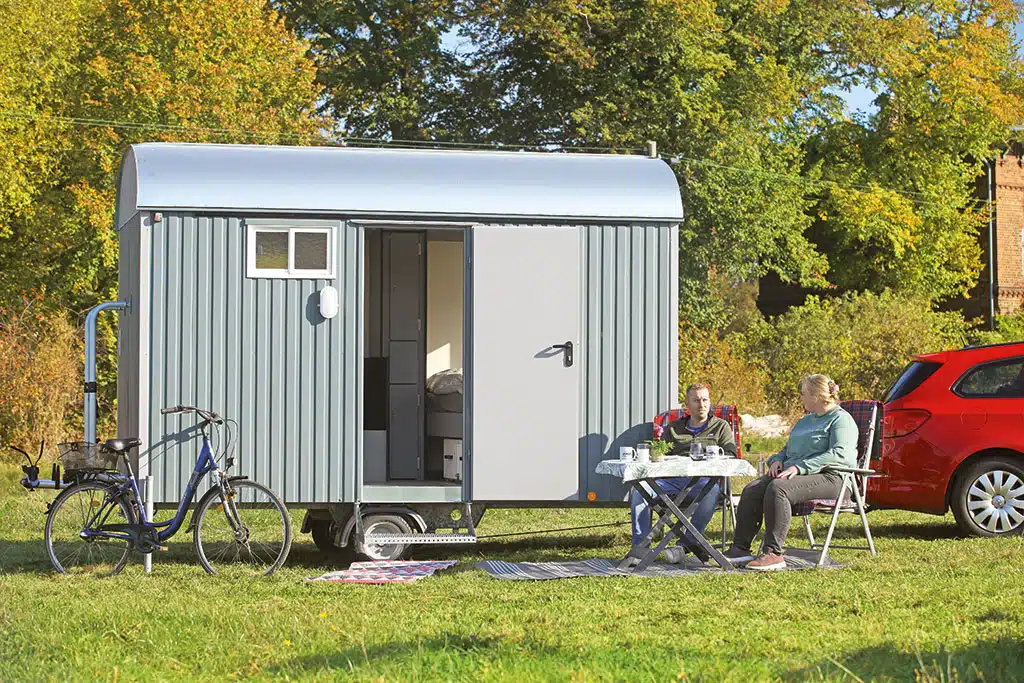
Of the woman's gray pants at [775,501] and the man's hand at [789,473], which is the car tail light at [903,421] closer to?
the woman's gray pants at [775,501]

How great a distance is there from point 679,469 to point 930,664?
10.1 ft

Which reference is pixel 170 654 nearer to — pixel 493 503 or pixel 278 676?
pixel 278 676

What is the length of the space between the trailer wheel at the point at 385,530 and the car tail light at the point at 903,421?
3.63m

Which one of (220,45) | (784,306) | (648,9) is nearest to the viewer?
(220,45)

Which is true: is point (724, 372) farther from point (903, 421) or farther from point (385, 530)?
point (385, 530)

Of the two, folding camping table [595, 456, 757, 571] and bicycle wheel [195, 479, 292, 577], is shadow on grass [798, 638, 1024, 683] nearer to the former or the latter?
folding camping table [595, 456, 757, 571]

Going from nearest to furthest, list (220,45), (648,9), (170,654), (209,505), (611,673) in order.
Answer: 1. (611,673)
2. (170,654)
3. (209,505)
4. (220,45)
5. (648,9)

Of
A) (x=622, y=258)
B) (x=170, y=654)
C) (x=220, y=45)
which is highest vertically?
(x=220, y=45)

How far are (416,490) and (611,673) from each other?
391 centimetres

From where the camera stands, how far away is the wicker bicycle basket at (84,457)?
30.0 feet

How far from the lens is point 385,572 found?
9.07m

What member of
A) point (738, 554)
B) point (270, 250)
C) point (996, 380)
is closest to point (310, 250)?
point (270, 250)

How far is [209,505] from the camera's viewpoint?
29.8ft

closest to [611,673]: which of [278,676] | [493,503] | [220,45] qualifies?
[278,676]
